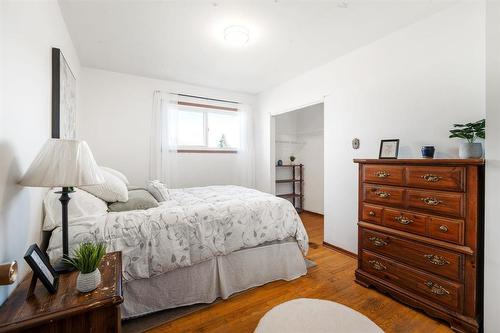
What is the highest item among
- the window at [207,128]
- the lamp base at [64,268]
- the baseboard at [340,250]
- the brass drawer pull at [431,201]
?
the window at [207,128]

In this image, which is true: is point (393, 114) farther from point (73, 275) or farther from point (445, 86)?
point (73, 275)

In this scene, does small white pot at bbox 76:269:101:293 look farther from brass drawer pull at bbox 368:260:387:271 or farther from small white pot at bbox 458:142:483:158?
small white pot at bbox 458:142:483:158

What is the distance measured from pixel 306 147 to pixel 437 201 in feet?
11.5

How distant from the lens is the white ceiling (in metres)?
1.90

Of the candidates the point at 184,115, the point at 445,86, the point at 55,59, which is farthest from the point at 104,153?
the point at 445,86

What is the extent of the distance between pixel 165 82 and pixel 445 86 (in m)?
3.54

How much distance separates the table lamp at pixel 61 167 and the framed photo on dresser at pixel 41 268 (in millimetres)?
289

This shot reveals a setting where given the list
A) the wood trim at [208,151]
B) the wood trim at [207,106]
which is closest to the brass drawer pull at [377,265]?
the wood trim at [208,151]

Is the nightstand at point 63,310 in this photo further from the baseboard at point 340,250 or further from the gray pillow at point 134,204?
the baseboard at point 340,250

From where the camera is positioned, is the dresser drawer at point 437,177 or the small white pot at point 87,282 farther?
the dresser drawer at point 437,177

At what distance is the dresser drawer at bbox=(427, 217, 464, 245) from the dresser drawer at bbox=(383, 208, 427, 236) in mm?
52

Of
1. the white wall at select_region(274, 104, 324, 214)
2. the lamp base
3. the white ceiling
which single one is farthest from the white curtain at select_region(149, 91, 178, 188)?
the lamp base

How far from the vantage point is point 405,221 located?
6.05 feet

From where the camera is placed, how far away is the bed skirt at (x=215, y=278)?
5.54 feet
